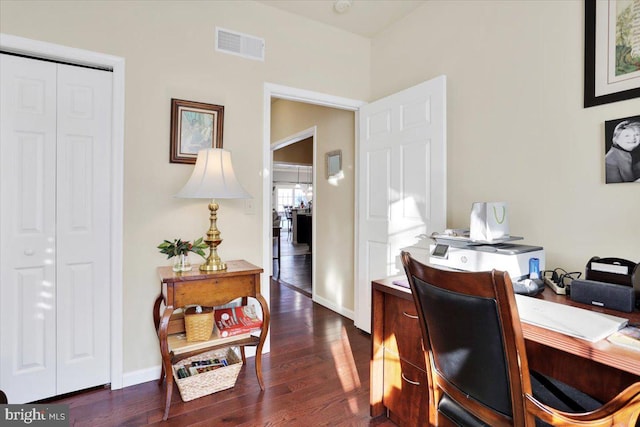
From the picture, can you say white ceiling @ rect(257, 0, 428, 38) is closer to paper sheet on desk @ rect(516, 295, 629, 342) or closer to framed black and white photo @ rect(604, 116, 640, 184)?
framed black and white photo @ rect(604, 116, 640, 184)

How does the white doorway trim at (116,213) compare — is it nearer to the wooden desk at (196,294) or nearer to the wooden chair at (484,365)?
the wooden desk at (196,294)

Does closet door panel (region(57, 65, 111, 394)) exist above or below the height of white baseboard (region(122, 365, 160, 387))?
above

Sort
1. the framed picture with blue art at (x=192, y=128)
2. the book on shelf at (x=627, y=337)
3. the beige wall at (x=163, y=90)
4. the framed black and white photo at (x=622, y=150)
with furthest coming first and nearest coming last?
the framed picture with blue art at (x=192, y=128), the beige wall at (x=163, y=90), the framed black and white photo at (x=622, y=150), the book on shelf at (x=627, y=337)

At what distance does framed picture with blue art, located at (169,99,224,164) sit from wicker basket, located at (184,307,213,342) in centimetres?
107

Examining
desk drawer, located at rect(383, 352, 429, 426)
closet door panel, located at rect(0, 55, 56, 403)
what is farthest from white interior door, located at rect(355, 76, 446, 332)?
closet door panel, located at rect(0, 55, 56, 403)

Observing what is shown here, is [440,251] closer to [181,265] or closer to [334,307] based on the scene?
[181,265]

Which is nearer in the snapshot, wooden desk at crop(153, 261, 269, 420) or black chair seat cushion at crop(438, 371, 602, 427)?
black chair seat cushion at crop(438, 371, 602, 427)

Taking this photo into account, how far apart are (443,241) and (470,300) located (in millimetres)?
946

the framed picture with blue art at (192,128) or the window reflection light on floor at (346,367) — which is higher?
the framed picture with blue art at (192,128)

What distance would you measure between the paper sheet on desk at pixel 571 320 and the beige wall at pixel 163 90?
192cm

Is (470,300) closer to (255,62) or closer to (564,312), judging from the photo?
(564,312)

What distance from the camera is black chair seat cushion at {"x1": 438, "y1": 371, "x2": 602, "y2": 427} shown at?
102 centimetres

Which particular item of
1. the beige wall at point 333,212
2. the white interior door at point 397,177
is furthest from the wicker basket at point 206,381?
Result: the beige wall at point 333,212

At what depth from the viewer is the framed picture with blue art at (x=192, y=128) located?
2.29 meters
